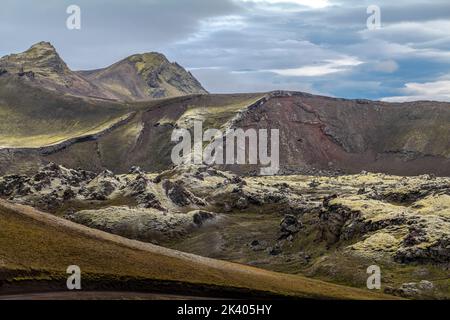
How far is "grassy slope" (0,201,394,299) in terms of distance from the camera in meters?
102

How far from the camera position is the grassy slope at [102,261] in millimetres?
102438

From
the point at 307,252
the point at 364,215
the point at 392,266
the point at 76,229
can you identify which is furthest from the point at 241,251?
the point at 76,229

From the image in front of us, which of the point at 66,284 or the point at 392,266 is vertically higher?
the point at 66,284

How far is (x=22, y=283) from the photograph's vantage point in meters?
95.1

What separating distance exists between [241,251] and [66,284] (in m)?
101

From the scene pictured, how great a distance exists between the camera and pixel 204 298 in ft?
336

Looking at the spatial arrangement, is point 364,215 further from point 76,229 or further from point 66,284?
point 66,284

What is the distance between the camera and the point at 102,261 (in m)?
110
